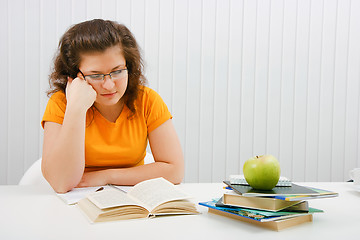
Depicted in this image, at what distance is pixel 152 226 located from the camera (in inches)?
36.7

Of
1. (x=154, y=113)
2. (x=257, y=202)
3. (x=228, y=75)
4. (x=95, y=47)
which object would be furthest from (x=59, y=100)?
(x=228, y=75)

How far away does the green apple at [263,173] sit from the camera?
0.99m

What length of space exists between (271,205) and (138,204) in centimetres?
33

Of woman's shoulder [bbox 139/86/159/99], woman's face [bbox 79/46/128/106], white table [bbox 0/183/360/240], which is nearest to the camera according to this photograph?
white table [bbox 0/183/360/240]

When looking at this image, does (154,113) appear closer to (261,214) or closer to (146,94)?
(146,94)

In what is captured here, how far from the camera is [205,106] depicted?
9.74ft

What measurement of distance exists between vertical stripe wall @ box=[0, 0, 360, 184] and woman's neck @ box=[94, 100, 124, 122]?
1.18 metres

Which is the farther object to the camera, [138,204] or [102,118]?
[102,118]

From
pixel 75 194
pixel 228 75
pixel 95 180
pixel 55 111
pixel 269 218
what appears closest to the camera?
pixel 269 218

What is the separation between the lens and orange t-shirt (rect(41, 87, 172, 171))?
1663mm

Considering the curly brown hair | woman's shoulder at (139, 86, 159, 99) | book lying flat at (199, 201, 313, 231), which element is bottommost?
book lying flat at (199, 201, 313, 231)

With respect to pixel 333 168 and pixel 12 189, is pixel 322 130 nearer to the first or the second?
pixel 333 168

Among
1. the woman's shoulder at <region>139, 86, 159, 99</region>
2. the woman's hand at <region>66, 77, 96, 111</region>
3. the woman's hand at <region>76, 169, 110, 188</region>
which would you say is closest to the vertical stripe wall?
the woman's shoulder at <region>139, 86, 159, 99</region>

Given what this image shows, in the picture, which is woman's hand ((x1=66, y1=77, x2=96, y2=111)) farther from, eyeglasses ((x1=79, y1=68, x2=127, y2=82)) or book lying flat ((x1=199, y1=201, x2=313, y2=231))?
book lying flat ((x1=199, y1=201, x2=313, y2=231))
